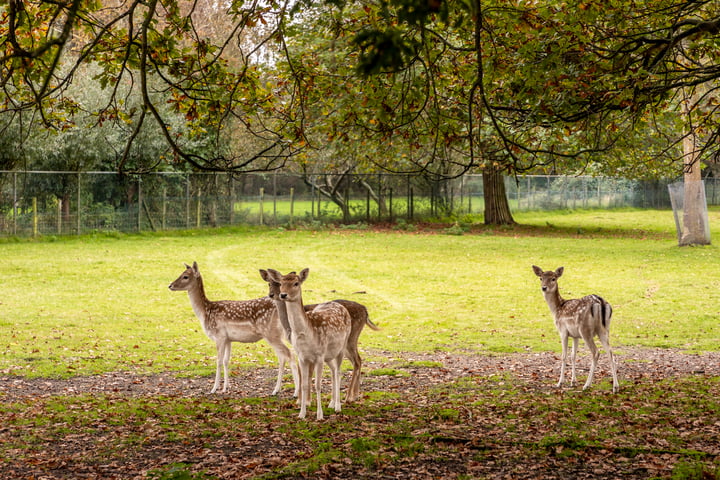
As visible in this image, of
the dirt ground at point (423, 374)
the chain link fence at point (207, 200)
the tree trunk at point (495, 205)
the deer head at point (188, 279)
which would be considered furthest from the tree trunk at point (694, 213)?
the deer head at point (188, 279)

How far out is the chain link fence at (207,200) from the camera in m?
31.9

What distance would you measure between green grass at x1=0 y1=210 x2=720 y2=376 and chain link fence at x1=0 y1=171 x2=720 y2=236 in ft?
3.64

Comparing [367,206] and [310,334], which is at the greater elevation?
[367,206]

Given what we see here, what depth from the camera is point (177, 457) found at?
7.28 meters

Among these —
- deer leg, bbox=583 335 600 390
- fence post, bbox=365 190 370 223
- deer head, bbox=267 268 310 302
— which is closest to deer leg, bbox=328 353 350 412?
deer head, bbox=267 268 310 302

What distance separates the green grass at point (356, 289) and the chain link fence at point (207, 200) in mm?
1108

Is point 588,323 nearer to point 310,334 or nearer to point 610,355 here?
point 610,355

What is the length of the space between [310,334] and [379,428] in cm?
125

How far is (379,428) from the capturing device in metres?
8.19

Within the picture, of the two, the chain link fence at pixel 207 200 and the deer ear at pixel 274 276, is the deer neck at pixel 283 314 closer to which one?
the deer ear at pixel 274 276

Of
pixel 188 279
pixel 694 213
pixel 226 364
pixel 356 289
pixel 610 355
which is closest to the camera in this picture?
pixel 610 355

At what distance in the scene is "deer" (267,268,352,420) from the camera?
8711 millimetres

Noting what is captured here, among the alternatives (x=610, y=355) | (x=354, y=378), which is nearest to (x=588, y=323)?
(x=610, y=355)

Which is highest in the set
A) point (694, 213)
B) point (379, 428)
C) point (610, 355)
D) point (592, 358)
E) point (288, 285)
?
point (694, 213)
